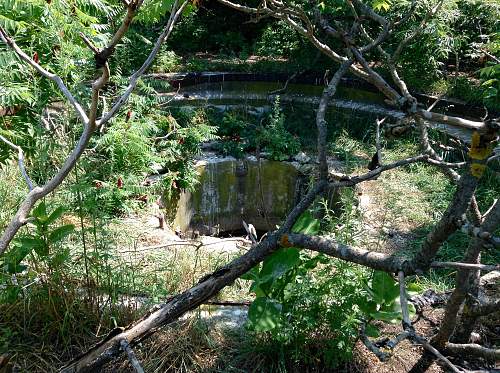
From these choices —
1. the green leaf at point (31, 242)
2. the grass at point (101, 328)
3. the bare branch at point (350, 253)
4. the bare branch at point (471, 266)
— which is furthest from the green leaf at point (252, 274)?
the green leaf at point (31, 242)

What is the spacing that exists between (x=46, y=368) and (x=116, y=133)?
2.89 metres

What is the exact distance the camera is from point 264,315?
7.80 ft

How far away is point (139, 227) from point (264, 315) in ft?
9.89

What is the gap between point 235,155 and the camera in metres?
7.42

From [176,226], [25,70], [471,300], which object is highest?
[25,70]

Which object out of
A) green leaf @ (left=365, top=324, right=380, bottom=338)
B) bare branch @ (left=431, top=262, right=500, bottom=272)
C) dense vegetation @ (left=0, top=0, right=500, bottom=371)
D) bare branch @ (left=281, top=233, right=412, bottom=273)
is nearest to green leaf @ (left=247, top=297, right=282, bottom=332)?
dense vegetation @ (left=0, top=0, right=500, bottom=371)

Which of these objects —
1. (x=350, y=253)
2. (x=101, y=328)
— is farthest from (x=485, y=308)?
(x=101, y=328)

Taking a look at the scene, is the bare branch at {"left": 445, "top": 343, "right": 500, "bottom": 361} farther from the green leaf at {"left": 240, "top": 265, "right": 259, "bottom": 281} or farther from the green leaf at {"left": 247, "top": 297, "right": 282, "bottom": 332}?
the green leaf at {"left": 240, "top": 265, "right": 259, "bottom": 281}

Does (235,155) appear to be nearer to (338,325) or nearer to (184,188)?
(184,188)

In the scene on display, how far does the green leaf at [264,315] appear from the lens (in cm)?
234

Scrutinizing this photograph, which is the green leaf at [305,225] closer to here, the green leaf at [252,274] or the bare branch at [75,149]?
the green leaf at [252,274]

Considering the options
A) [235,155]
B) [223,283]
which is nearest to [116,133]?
[235,155]

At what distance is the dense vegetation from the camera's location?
8.53 ft

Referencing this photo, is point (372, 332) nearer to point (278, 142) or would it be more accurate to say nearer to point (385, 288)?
point (385, 288)
